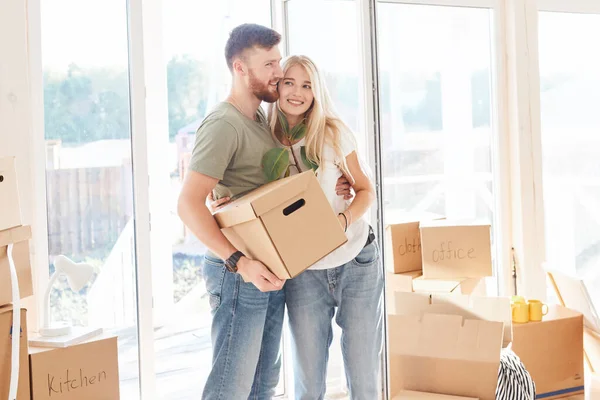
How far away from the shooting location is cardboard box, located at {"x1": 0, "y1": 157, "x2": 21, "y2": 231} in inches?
67.4

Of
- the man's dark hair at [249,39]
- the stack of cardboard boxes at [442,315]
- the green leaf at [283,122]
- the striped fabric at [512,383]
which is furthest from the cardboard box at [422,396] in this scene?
the man's dark hair at [249,39]

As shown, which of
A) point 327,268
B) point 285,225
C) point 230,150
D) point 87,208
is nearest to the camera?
point 285,225

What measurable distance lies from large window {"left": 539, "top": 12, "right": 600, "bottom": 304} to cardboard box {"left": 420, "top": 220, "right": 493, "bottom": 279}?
3.34ft

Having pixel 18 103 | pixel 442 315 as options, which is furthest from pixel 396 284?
pixel 18 103

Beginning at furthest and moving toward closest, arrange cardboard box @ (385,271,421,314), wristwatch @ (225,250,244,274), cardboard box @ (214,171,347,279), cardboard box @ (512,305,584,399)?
cardboard box @ (385,271,421,314), cardboard box @ (512,305,584,399), wristwatch @ (225,250,244,274), cardboard box @ (214,171,347,279)

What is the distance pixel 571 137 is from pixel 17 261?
9.35 feet

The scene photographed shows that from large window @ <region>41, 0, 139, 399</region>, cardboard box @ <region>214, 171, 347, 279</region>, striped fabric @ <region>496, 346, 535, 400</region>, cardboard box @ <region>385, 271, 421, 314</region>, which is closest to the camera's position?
cardboard box @ <region>214, 171, 347, 279</region>

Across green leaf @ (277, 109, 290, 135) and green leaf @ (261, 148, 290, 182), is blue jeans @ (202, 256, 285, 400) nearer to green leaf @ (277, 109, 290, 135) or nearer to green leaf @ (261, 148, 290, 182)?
green leaf @ (261, 148, 290, 182)

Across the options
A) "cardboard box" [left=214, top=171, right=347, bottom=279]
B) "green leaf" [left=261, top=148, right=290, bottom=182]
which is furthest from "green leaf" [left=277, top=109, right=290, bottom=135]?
"cardboard box" [left=214, top=171, right=347, bottom=279]

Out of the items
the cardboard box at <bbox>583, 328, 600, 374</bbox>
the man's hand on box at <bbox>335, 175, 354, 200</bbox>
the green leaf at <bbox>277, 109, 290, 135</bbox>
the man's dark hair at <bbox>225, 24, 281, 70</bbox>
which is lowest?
the cardboard box at <bbox>583, 328, 600, 374</bbox>

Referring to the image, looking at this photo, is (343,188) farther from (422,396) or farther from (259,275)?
(422,396)

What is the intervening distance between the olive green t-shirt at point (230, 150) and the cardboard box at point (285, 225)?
0.33 ft

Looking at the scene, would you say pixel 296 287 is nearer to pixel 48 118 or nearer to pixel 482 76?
pixel 48 118

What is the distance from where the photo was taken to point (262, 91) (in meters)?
1.97
